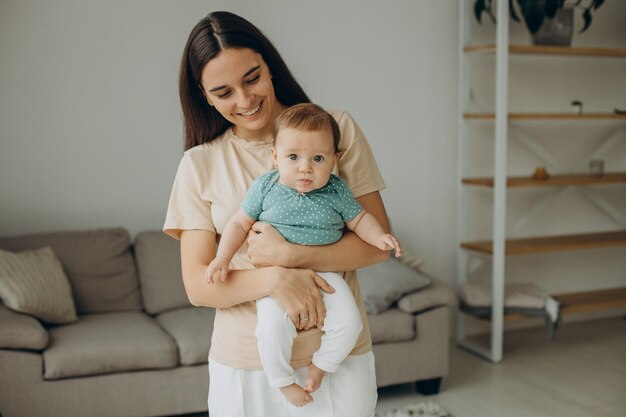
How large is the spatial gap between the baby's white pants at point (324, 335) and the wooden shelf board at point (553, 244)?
2.81m

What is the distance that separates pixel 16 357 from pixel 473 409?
1.97 metres

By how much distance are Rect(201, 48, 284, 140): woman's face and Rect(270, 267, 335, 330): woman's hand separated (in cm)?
31

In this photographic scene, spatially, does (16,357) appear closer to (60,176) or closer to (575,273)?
(60,176)

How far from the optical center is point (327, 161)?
150 cm

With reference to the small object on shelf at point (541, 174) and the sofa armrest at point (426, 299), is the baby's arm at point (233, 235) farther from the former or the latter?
the small object on shelf at point (541, 174)

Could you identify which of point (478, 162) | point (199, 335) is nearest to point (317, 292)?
point (199, 335)

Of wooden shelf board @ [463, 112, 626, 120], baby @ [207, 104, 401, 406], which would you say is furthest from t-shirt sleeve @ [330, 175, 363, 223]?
wooden shelf board @ [463, 112, 626, 120]

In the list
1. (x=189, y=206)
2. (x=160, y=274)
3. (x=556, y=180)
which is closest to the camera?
(x=189, y=206)

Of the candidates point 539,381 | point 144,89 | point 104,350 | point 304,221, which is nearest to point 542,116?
point 539,381

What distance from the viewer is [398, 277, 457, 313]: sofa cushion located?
3619mm

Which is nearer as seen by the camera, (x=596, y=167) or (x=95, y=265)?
(x=95, y=265)

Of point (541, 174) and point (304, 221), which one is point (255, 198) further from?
point (541, 174)

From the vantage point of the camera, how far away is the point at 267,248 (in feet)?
4.93

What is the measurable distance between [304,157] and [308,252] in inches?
7.3
